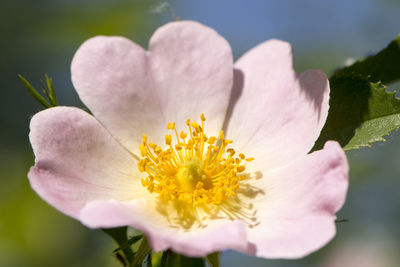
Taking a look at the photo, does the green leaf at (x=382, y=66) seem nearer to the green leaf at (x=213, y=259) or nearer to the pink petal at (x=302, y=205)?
the pink petal at (x=302, y=205)

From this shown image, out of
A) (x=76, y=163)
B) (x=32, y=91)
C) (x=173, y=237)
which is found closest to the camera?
(x=173, y=237)

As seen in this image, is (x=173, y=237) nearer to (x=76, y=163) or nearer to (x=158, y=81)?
(x=76, y=163)

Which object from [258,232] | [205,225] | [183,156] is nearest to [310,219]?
[258,232]

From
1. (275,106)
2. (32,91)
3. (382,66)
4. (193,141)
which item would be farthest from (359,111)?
(32,91)

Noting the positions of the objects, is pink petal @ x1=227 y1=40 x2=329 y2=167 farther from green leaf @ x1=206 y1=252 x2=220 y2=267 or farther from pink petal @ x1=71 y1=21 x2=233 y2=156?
green leaf @ x1=206 y1=252 x2=220 y2=267

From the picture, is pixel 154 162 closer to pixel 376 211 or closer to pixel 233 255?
pixel 233 255
